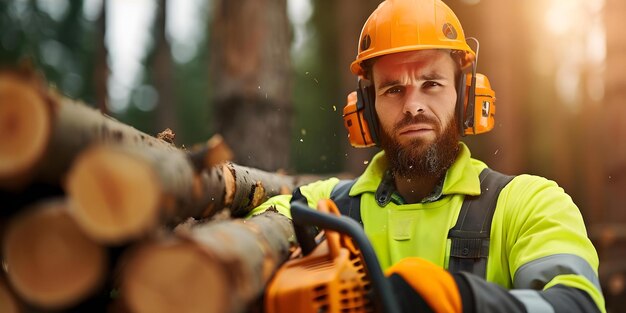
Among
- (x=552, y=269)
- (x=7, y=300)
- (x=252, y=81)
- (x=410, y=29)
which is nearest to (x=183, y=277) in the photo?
(x=7, y=300)

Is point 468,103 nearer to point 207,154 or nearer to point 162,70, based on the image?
point 207,154

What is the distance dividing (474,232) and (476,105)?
72cm

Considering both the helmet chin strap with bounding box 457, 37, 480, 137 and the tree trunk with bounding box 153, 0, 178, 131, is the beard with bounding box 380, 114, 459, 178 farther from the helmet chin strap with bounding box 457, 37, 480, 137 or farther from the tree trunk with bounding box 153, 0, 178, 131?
the tree trunk with bounding box 153, 0, 178, 131

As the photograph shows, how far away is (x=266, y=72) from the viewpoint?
549 centimetres

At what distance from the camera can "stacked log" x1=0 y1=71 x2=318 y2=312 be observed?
4.73 ft

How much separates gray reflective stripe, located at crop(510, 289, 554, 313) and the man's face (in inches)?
40.8

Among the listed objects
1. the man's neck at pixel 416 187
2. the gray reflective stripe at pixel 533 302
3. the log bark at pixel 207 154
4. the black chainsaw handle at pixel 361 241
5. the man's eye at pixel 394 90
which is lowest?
the man's neck at pixel 416 187

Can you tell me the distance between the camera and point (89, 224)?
1.45 m

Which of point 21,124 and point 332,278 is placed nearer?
point 21,124

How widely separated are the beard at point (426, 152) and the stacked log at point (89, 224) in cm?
141

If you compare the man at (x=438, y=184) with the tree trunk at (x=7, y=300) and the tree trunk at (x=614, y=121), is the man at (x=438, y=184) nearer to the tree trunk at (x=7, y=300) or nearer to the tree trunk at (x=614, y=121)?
the tree trunk at (x=7, y=300)

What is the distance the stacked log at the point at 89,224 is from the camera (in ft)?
4.73

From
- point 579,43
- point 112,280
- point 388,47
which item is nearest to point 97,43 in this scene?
point 388,47

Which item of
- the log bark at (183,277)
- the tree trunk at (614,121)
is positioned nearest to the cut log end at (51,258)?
the log bark at (183,277)
